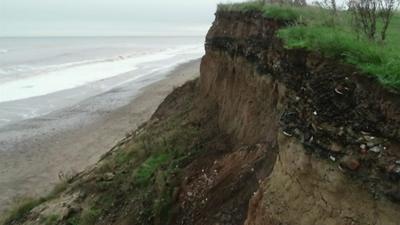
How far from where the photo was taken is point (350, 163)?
207 inches

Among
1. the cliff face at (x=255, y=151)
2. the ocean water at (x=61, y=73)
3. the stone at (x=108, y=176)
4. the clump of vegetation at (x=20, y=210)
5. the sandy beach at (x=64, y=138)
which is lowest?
the ocean water at (x=61, y=73)

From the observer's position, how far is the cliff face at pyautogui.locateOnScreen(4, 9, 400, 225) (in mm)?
5262

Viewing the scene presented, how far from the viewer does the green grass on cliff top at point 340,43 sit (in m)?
5.54

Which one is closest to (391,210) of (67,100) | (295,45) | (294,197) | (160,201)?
(294,197)

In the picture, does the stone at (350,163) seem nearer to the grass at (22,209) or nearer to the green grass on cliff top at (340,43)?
the green grass on cliff top at (340,43)

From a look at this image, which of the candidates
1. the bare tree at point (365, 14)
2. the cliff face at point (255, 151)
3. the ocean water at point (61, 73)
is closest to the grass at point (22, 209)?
the cliff face at point (255, 151)

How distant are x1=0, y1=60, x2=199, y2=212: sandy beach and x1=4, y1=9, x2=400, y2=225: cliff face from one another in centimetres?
444

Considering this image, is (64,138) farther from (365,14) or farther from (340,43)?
(340,43)

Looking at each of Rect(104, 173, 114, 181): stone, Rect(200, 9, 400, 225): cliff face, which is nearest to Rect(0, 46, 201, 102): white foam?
Rect(104, 173, 114, 181): stone

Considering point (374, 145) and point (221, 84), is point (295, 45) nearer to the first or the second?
point (374, 145)

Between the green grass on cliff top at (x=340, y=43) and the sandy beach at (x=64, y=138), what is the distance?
10.8m

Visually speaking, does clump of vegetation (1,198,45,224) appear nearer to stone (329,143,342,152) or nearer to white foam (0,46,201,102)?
stone (329,143,342,152)

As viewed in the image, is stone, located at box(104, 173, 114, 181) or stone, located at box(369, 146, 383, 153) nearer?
stone, located at box(369, 146, 383, 153)

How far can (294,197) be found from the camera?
6098 millimetres
